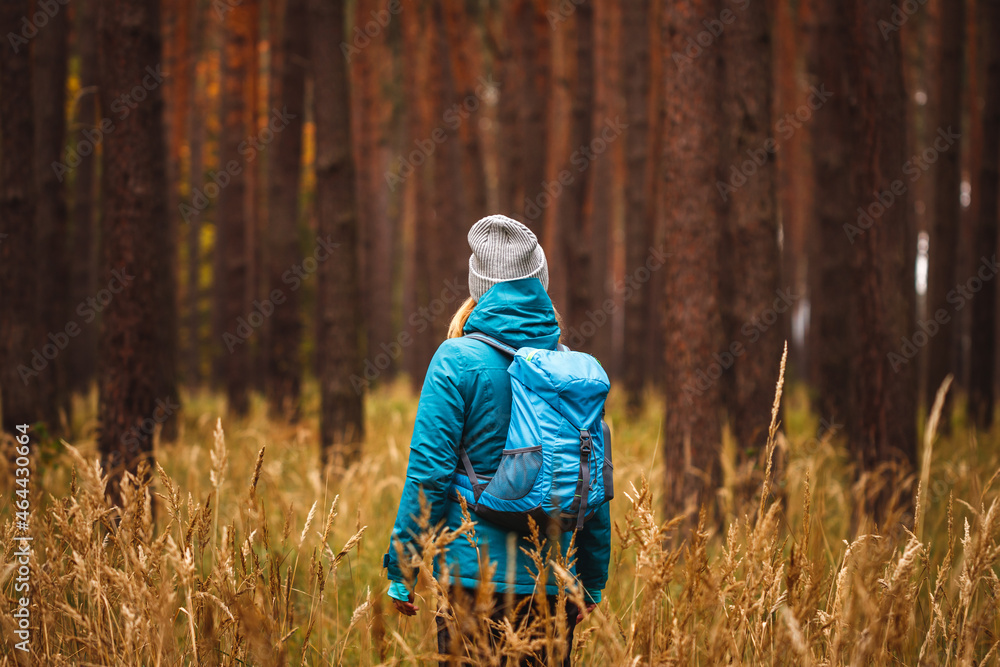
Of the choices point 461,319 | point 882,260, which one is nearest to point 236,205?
point 882,260

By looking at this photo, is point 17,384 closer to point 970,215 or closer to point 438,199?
point 438,199

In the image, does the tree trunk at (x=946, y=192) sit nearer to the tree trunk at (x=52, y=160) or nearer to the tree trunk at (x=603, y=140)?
the tree trunk at (x=603, y=140)

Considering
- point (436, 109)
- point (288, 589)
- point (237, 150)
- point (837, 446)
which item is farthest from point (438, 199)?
point (288, 589)

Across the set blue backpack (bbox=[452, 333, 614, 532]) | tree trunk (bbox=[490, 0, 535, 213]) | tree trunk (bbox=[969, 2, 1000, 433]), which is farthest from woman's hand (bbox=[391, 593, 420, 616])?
tree trunk (bbox=[969, 2, 1000, 433])

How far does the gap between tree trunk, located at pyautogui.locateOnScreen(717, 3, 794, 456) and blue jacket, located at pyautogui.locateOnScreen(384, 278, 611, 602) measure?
117 inches

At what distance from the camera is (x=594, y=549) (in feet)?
7.88

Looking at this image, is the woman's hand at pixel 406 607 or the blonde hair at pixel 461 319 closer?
the woman's hand at pixel 406 607

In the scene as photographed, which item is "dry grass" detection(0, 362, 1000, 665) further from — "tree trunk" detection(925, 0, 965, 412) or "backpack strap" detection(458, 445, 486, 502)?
"tree trunk" detection(925, 0, 965, 412)

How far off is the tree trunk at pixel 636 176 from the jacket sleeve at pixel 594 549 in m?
7.79

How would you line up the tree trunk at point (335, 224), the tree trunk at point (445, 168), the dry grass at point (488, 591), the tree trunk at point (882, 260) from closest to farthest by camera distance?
the dry grass at point (488, 591) < the tree trunk at point (882, 260) < the tree trunk at point (335, 224) < the tree trunk at point (445, 168)

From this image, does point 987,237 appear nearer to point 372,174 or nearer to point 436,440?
point 436,440

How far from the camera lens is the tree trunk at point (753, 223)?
498 centimetres

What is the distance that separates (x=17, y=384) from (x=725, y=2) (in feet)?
19.5

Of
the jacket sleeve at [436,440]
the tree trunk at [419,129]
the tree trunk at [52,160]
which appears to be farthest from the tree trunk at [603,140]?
the jacket sleeve at [436,440]
